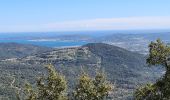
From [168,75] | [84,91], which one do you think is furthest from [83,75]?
[168,75]

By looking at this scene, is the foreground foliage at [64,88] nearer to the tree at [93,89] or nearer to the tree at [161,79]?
the tree at [93,89]

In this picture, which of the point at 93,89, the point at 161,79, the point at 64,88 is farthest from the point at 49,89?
the point at 161,79

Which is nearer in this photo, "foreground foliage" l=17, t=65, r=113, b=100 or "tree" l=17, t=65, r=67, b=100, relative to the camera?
"foreground foliage" l=17, t=65, r=113, b=100

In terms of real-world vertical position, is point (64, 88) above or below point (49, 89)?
above

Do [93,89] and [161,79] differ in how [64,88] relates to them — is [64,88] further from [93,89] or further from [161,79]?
[161,79]

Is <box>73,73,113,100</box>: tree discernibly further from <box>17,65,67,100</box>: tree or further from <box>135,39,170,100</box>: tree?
<box>135,39,170,100</box>: tree

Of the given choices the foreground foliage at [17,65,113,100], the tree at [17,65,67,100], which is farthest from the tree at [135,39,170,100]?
the tree at [17,65,67,100]
